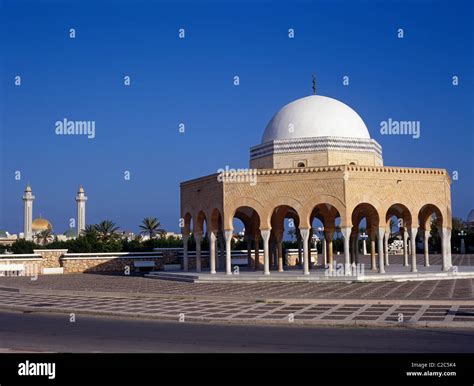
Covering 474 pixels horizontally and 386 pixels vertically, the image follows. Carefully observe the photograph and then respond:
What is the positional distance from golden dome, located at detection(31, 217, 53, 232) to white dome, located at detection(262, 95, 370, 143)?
57.1 m

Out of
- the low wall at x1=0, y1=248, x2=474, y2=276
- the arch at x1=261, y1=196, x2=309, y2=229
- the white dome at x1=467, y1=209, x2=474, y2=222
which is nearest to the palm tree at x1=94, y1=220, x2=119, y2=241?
the low wall at x1=0, y1=248, x2=474, y2=276

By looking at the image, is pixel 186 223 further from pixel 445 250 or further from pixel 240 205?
pixel 445 250

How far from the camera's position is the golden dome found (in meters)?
75.2

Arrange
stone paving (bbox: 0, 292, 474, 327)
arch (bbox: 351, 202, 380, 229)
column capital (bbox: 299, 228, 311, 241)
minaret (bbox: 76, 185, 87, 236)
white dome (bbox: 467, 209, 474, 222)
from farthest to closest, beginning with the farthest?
white dome (bbox: 467, 209, 474, 222) < minaret (bbox: 76, 185, 87, 236) < arch (bbox: 351, 202, 380, 229) < column capital (bbox: 299, 228, 311, 241) < stone paving (bbox: 0, 292, 474, 327)

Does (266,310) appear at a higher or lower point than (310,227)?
lower

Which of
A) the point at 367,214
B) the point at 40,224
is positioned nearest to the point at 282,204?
the point at 367,214

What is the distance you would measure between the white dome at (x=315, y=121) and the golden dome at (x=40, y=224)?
187ft

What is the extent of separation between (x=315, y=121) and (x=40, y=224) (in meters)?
60.8

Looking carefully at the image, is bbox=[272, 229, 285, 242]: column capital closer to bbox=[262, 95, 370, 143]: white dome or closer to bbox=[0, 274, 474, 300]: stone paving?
bbox=[262, 95, 370, 143]: white dome

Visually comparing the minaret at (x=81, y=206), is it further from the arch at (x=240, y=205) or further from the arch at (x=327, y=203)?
the arch at (x=327, y=203)

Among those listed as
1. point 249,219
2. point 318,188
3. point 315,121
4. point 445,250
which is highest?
point 315,121

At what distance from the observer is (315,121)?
23125 mm
